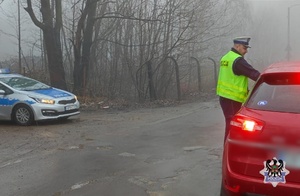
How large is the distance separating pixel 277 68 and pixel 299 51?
61.2 meters


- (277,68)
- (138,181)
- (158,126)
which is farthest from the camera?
(158,126)

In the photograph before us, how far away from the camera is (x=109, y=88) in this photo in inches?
847

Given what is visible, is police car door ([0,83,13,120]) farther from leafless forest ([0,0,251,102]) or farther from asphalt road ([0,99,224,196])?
leafless forest ([0,0,251,102])

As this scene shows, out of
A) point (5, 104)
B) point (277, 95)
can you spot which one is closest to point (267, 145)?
point (277, 95)

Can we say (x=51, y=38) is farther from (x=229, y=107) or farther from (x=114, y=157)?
(x=229, y=107)

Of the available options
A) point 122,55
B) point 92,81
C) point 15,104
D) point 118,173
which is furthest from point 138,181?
point 122,55

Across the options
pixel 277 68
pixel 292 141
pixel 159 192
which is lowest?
pixel 159 192

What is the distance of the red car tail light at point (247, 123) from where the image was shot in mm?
3896

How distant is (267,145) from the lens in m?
3.80

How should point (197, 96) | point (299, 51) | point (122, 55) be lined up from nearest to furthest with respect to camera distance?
point (197, 96), point (122, 55), point (299, 51)

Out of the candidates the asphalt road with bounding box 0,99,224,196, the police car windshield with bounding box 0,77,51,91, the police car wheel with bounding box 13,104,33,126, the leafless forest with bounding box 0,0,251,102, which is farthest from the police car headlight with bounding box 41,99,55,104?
the leafless forest with bounding box 0,0,251,102

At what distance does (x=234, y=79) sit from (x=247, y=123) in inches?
94.1

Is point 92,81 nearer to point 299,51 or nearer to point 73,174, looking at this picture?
point 73,174

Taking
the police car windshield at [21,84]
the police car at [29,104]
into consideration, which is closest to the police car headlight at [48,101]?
the police car at [29,104]
